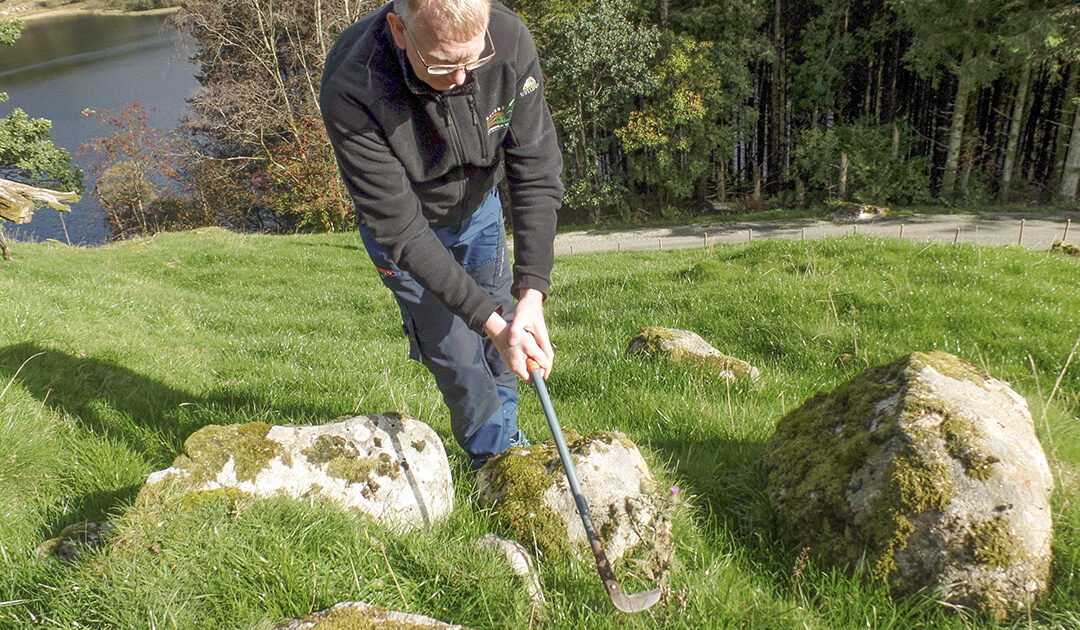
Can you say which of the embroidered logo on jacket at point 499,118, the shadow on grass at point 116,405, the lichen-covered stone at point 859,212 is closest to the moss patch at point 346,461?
the shadow on grass at point 116,405

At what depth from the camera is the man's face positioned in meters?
2.47

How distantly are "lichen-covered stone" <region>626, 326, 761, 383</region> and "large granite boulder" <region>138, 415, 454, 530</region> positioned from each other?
2.57 meters

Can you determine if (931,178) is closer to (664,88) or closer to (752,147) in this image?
(752,147)

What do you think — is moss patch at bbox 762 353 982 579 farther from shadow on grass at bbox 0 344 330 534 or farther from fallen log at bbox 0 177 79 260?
fallen log at bbox 0 177 79 260

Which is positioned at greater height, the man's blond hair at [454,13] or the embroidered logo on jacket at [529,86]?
the man's blond hair at [454,13]

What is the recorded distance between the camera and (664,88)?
99.8 feet

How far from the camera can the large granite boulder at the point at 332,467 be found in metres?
2.79

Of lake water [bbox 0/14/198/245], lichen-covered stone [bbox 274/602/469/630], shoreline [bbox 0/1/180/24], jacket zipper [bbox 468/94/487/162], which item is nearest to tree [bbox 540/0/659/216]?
lake water [bbox 0/14/198/245]

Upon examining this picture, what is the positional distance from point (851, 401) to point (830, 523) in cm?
66

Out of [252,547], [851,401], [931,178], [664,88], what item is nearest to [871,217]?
[931,178]

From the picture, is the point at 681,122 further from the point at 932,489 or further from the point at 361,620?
the point at 361,620

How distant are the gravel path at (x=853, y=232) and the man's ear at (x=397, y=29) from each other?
68.9 feet

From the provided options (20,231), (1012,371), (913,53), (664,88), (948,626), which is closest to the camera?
(948,626)

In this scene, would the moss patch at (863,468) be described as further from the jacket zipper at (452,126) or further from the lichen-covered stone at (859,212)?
the lichen-covered stone at (859,212)
